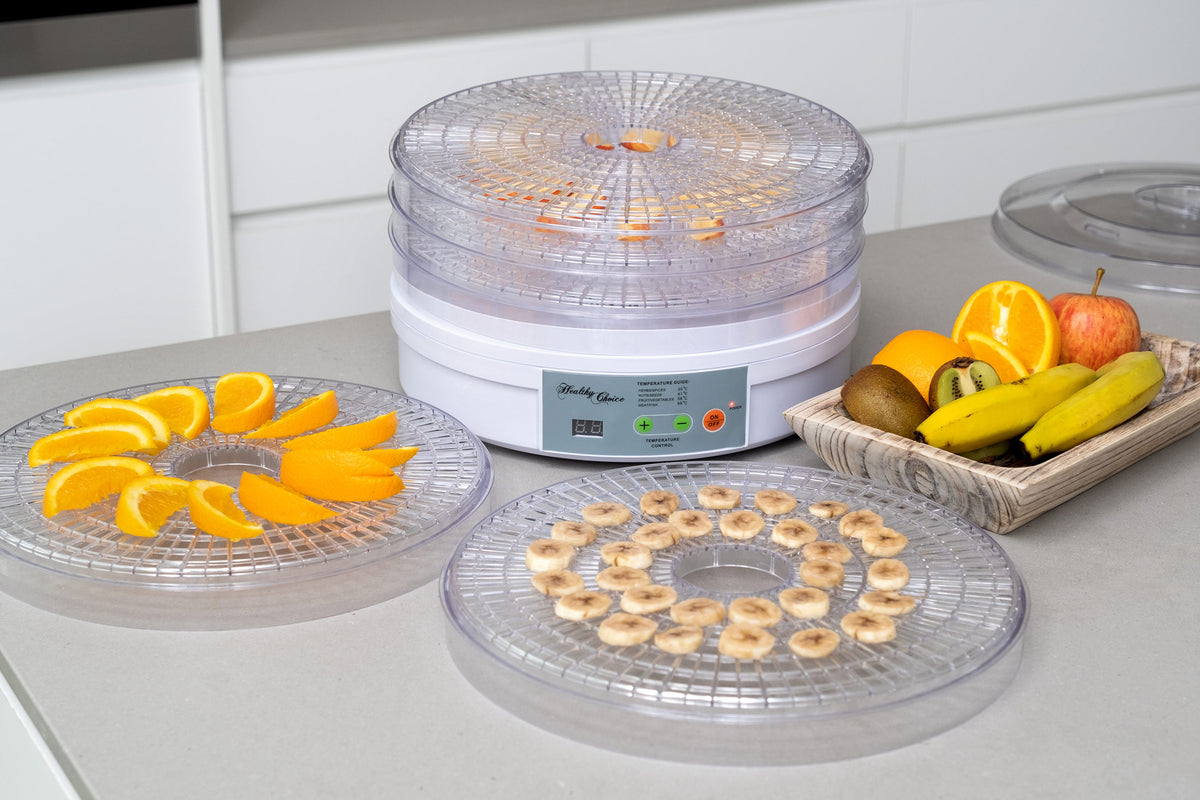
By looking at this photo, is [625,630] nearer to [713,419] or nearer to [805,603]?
[805,603]

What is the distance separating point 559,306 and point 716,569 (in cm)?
23

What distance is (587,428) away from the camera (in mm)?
1014

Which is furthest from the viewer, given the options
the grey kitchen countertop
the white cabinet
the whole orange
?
the white cabinet

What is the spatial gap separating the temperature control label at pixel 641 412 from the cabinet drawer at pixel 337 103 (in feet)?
4.17

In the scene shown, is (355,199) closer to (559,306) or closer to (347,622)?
(559,306)

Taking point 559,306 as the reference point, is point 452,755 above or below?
below

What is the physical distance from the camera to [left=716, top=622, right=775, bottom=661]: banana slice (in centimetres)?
75

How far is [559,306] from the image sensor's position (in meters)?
0.98

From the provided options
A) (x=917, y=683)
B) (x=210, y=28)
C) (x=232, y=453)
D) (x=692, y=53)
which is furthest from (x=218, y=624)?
(x=692, y=53)

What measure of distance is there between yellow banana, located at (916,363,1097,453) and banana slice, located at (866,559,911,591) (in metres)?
0.13

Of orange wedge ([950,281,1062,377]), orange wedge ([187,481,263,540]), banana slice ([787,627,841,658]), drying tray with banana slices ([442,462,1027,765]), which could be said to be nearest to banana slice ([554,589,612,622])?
drying tray with banana slices ([442,462,1027,765])

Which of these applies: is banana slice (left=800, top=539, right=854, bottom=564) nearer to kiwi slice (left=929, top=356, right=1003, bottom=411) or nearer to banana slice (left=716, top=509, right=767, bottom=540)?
banana slice (left=716, top=509, right=767, bottom=540)

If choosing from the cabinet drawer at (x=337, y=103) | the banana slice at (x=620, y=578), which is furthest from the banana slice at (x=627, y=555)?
the cabinet drawer at (x=337, y=103)

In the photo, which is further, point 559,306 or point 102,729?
point 559,306
